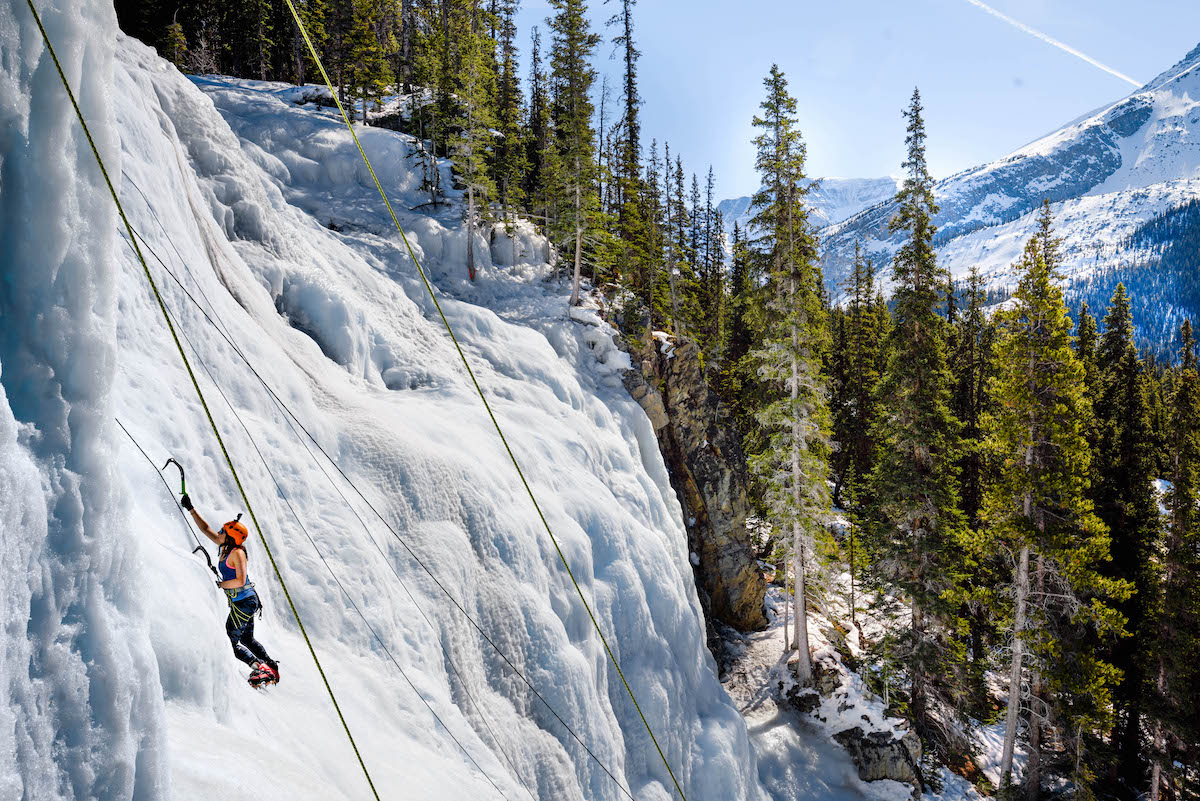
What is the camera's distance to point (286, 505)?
344 inches

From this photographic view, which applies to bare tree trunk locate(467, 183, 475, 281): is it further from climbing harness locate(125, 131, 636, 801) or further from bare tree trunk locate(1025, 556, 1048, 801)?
bare tree trunk locate(1025, 556, 1048, 801)

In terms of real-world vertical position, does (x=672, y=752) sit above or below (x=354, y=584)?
below

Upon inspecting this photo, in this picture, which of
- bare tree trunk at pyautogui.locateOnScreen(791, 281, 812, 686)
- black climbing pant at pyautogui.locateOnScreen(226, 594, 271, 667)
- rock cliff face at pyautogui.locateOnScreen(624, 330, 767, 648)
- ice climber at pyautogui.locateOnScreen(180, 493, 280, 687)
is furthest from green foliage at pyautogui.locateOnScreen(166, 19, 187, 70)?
black climbing pant at pyautogui.locateOnScreen(226, 594, 271, 667)

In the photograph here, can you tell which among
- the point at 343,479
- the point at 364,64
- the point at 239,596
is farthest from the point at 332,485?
the point at 364,64

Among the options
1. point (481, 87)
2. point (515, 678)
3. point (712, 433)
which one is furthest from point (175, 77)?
point (712, 433)

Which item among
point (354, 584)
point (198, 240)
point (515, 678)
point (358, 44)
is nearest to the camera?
point (354, 584)

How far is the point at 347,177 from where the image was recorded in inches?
1131

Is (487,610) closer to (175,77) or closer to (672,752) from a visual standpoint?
(672,752)

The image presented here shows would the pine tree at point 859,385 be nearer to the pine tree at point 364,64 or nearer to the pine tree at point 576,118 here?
the pine tree at point 576,118

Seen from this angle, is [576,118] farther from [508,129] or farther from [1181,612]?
[1181,612]

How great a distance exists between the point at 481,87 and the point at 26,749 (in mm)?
30712

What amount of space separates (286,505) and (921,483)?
19990 millimetres

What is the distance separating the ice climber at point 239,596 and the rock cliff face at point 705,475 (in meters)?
19.2

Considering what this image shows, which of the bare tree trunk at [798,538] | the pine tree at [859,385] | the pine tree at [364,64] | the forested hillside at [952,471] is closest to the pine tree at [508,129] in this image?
the forested hillside at [952,471]
